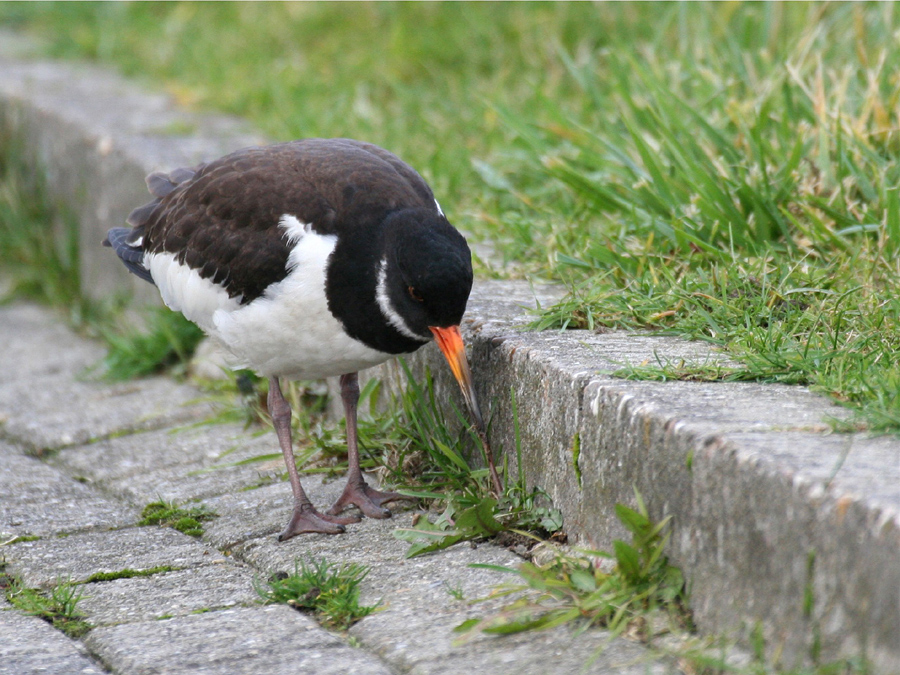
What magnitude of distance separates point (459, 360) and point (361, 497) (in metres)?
0.66

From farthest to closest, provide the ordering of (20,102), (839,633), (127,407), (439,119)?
(20,102)
(439,119)
(127,407)
(839,633)

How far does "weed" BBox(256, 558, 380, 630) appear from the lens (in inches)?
115

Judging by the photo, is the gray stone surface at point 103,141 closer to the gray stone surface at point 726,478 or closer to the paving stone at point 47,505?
the paving stone at point 47,505

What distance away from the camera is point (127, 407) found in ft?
17.2

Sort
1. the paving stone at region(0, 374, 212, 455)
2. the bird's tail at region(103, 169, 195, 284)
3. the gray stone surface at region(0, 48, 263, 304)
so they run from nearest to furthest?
the bird's tail at region(103, 169, 195, 284) < the paving stone at region(0, 374, 212, 455) < the gray stone surface at region(0, 48, 263, 304)

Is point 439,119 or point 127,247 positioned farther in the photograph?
point 439,119

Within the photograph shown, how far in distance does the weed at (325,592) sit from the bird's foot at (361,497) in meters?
0.55

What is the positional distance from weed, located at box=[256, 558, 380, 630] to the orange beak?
59cm

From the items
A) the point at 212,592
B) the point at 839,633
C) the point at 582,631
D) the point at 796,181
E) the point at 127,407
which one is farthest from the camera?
the point at 127,407

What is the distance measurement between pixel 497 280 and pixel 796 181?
1.20 meters

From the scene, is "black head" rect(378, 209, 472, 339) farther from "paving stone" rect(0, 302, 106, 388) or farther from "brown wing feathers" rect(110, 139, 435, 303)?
"paving stone" rect(0, 302, 106, 388)

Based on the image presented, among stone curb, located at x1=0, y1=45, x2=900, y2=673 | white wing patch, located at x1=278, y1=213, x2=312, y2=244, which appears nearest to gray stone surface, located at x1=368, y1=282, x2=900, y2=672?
stone curb, located at x1=0, y1=45, x2=900, y2=673

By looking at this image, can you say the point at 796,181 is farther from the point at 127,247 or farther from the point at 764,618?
the point at 127,247

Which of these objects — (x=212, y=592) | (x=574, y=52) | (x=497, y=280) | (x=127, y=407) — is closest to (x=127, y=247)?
(x=127, y=407)
